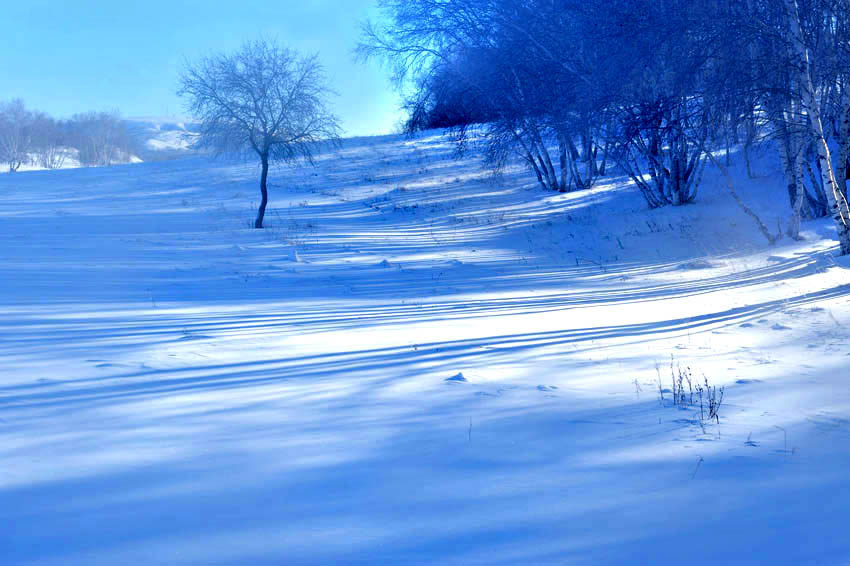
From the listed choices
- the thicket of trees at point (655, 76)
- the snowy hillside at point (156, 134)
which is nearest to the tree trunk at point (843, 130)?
the thicket of trees at point (655, 76)

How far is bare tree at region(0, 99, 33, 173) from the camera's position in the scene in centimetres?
6194

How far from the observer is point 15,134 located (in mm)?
62781

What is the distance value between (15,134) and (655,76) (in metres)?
68.9

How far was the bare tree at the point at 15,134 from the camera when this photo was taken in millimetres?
61938

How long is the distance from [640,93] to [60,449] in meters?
10.2

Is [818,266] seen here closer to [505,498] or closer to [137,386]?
[505,498]

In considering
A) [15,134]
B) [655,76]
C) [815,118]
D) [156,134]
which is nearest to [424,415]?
[815,118]

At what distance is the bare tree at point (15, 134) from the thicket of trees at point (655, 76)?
5848cm

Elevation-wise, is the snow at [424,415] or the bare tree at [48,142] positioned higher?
the bare tree at [48,142]

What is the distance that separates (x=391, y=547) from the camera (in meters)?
2.37

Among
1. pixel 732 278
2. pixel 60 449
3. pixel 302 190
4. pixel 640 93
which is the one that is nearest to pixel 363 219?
pixel 302 190

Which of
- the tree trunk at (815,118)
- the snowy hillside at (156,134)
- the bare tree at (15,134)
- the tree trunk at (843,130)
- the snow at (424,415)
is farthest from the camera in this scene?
the snowy hillside at (156,134)

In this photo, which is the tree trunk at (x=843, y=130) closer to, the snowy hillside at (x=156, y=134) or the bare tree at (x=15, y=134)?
the bare tree at (x=15, y=134)

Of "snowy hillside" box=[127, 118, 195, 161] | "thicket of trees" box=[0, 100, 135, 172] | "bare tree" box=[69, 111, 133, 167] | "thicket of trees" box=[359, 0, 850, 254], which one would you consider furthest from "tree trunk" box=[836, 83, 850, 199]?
"snowy hillside" box=[127, 118, 195, 161]
